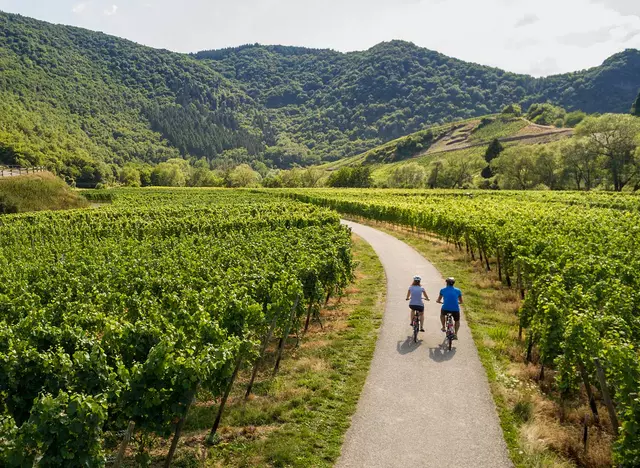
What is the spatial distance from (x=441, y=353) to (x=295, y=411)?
17.8 ft

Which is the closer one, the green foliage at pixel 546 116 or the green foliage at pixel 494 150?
the green foliage at pixel 494 150

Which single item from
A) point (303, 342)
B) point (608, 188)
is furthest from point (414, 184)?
point (303, 342)

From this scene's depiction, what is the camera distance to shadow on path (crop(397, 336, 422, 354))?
13.5m

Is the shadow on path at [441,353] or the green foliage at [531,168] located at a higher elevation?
the green foliage at [531,168]

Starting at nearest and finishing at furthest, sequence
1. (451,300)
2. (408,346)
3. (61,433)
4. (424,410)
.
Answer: (61,433) → (424,410) → (408,346) → (451,300)

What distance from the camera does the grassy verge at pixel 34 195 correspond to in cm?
4969

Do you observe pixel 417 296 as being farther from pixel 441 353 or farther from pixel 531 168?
pixel 531 168

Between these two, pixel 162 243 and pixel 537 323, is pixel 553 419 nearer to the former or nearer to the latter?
pixel 537 323

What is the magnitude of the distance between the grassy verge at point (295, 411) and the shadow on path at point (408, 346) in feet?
3.01

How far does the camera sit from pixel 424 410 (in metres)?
9.94

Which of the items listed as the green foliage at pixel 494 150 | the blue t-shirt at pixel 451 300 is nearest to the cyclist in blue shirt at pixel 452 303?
the blue t-shirt at pixel 451 300

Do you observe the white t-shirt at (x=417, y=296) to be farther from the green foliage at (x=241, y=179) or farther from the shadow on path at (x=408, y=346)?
the green foliage at (x=241, y=179)

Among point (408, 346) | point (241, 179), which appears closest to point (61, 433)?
point (408, 346)

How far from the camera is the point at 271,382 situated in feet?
39.6
